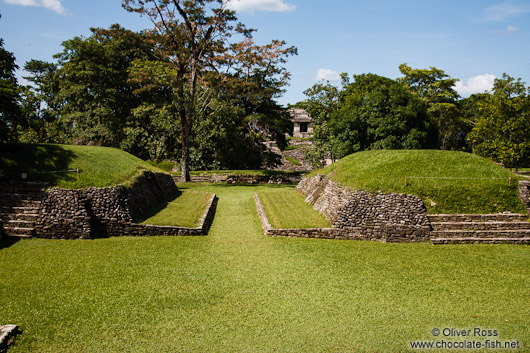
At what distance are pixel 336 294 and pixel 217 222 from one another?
28.2 ft

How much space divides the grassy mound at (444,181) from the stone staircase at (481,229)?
Answer: 374mm

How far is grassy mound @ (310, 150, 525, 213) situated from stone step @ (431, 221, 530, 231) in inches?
28.2

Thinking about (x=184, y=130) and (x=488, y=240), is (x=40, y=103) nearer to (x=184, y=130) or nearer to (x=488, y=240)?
(x=184, y=130)

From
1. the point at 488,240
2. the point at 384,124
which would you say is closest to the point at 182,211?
the point at 488,240

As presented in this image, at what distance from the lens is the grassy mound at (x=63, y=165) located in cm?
1438

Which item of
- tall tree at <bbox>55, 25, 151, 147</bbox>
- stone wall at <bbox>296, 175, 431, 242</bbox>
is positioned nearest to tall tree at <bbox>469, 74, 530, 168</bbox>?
stone wall at <bbox>296, 175, 431, 242</bbox>

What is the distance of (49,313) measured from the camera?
25.2 ft

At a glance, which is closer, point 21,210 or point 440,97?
point 21,210

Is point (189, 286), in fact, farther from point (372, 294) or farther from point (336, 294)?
point (372, 294)

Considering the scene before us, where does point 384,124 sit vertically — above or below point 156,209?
above

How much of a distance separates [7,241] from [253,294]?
9343 millimetres

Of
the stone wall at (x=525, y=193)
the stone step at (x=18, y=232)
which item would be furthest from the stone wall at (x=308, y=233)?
the stone step at (x=18, y=232)

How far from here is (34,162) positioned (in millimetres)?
14922

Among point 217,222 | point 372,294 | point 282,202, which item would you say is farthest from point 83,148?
point 372,294
